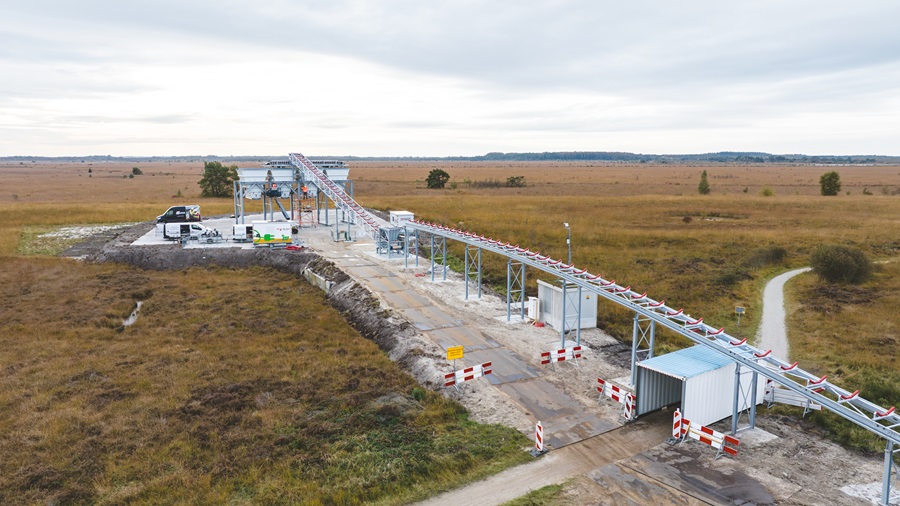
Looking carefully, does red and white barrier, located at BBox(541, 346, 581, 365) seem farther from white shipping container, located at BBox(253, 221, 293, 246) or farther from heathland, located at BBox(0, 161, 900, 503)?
white shipping container, located at BBox(253, 221, 293, 246)

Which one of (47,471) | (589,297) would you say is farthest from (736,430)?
(47,471)

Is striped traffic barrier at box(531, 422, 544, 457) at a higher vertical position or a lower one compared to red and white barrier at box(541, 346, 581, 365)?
lower

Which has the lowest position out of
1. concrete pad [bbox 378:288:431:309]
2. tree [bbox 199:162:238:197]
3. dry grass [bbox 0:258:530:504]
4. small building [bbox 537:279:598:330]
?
dry grass [bbox 0:258:530:504]

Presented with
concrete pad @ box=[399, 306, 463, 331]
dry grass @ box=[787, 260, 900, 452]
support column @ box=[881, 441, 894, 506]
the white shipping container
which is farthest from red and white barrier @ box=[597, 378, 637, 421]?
the white shipping container

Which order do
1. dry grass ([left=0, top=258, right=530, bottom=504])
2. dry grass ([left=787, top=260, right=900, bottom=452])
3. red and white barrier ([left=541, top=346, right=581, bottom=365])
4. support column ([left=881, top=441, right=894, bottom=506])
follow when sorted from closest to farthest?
support column ([left=881, top=441, right=894, bottom=506])
dry grass ([left=0, top=258, right=530, bottom=504])
dry grass ([left=787, top=260, right=900, bottom=452])
red and white barrier ([left=541, top=346, right=581, bottom=365])

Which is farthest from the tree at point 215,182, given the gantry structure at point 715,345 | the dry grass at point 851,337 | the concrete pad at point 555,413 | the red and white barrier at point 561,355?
the concrete pad at point 555,413

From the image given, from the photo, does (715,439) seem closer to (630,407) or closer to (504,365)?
(630,407)
